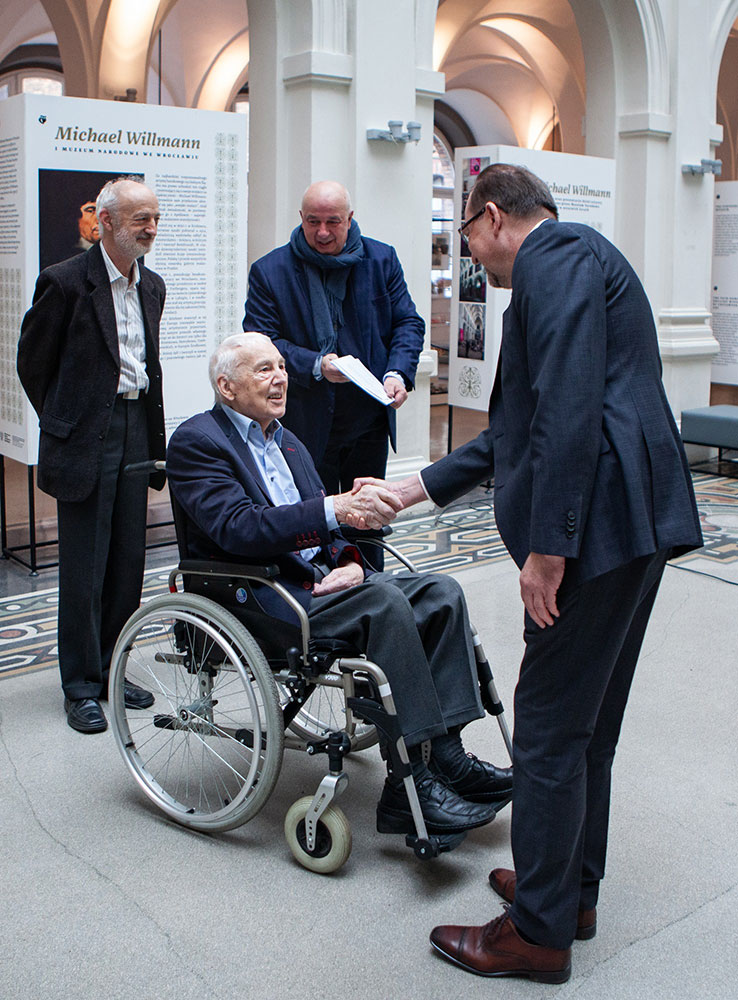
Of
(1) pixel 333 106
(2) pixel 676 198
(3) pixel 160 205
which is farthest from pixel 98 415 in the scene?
(2) pixel 676 198

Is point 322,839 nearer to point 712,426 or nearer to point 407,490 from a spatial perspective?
point 407,490

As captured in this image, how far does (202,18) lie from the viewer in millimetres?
15055

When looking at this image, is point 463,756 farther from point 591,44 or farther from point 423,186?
→ point 591,44

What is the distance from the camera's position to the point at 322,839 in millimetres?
2938

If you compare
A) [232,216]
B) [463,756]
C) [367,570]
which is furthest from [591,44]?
[463,756]

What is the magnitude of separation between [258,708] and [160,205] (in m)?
3.40

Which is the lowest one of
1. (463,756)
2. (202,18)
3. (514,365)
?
(463,756)

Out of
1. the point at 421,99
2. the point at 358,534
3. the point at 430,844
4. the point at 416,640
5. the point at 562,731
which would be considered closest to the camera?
the point at 562,731

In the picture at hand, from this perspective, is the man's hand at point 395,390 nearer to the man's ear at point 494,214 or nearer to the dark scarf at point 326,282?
the dark scarf at point 326,282

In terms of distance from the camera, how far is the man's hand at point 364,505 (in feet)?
9.75

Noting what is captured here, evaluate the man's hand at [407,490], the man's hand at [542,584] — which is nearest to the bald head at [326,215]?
the man's hand at [407,490]

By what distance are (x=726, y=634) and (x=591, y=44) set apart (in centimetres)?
562

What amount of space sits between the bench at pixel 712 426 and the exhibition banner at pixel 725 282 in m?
1.22

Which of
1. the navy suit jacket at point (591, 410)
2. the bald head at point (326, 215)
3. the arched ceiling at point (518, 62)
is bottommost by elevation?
the navy suit jacket at point (591, 410)
